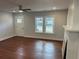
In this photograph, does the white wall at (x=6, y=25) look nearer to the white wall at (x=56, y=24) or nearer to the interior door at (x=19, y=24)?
the interior door at (x=19, y=24)

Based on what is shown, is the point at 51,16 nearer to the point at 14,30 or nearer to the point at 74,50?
the point at 14,30

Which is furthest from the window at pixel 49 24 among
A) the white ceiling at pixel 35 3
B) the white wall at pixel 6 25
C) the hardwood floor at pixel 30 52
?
the white wall at pixel 6 25

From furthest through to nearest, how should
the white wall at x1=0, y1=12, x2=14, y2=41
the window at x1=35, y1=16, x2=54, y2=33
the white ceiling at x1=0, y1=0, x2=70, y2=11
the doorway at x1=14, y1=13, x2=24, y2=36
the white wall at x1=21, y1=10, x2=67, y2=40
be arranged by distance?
the doorway at x1=14, y1=13, x2=24, y2=36, the window at x1=35, y1=16, x2=54, y2=33, the white wall at x1=0, y1=12, x2=14, y2=41, the white wall at x1=21, y1=10, x2=67, y2=40, the white ceiling at x1=0, y1=0, x2=70, y2=11

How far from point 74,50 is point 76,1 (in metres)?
1.22

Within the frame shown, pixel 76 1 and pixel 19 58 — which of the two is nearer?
pixel 76 1

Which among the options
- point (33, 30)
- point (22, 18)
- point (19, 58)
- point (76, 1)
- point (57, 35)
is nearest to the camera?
point (76, 1)

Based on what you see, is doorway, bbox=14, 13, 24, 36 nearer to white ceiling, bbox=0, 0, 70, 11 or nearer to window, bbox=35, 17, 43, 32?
window, bbox=35, 17, 43, 32

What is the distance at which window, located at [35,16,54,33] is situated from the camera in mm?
7439

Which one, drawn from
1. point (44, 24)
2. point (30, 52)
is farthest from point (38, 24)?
point (30, 52)

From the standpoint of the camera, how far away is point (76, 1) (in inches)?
86.3

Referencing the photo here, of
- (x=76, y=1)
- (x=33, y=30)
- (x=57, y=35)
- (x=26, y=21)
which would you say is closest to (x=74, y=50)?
(x=76, y=1)

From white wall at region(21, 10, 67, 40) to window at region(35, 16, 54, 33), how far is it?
28 centimetres

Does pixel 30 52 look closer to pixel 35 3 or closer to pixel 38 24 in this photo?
pixel 35 3

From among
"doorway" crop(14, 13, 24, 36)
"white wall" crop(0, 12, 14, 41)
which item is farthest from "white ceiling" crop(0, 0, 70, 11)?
"doorway" crop(14, 13, 24, 36)
